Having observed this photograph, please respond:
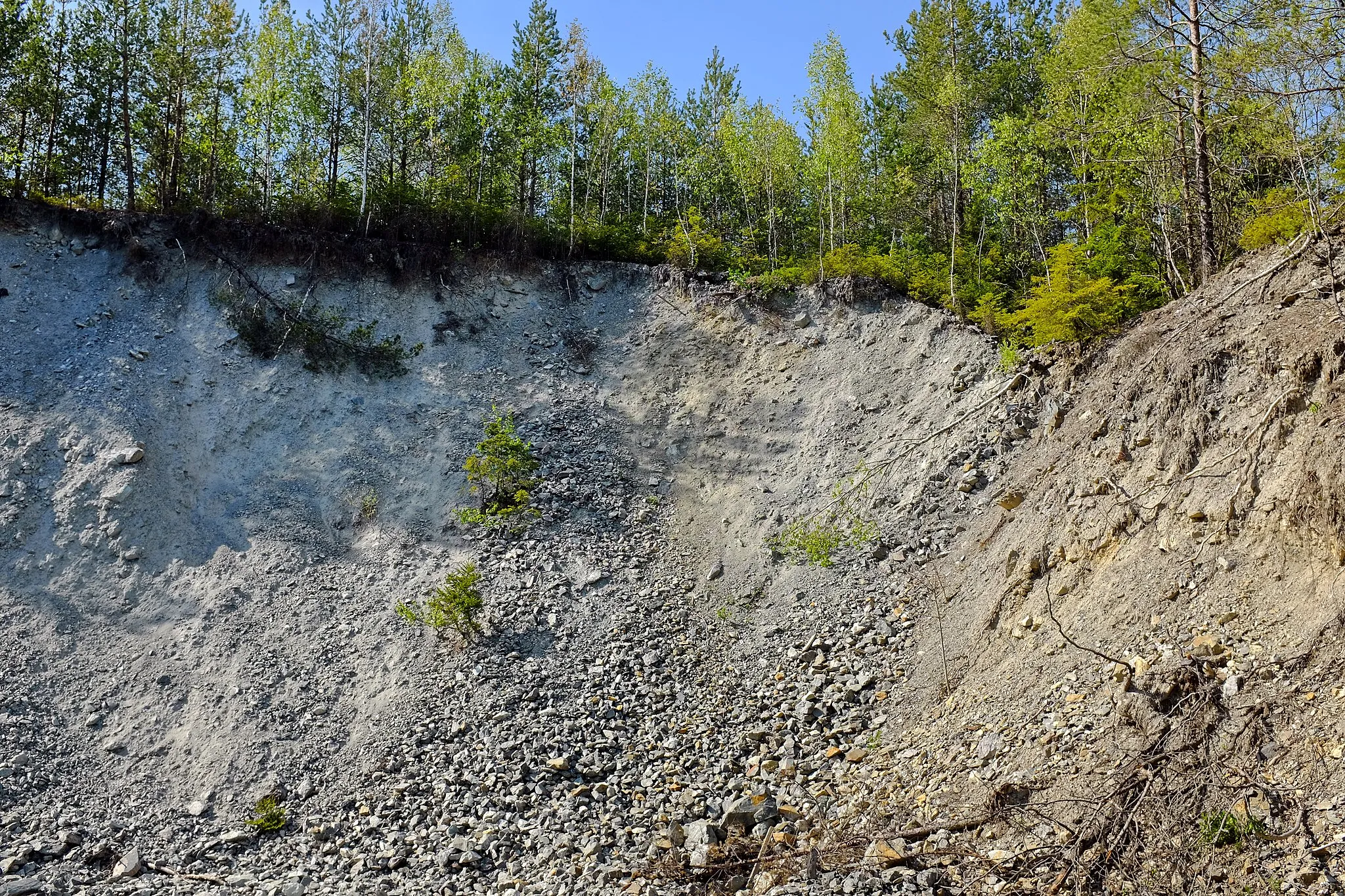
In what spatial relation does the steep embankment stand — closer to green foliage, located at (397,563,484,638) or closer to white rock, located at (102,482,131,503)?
white rock, located at (102,482,131,503)

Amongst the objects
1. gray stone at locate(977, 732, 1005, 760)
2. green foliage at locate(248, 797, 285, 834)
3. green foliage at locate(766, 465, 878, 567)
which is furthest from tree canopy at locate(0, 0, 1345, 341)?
green foliage at locate(248, 797, 285, 834)

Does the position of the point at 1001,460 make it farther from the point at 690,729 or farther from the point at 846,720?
the point at 690,729

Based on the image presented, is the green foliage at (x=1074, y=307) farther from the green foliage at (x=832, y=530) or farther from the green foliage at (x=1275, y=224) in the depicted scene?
the green foliage at (x=832, y=530)

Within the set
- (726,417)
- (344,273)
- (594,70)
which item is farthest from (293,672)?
(594,70)

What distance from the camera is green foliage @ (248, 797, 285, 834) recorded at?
9086 millimetres

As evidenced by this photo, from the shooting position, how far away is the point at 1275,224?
35.9ft

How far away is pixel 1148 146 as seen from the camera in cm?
1547

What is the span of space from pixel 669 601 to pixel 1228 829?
25.1ft

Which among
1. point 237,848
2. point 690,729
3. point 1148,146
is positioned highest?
point 1148,146

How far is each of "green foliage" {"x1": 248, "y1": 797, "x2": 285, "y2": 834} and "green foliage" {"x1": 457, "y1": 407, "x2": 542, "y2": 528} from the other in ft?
17.2

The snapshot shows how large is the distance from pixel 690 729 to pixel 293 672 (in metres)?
5.53

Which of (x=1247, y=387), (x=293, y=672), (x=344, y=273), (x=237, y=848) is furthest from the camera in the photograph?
(x=344, y=273)

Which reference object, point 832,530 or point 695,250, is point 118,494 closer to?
point 832,530

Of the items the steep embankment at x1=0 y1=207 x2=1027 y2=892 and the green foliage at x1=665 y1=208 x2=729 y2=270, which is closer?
the steep embankment at x1=0 y1=207 x2=1027 y2=892
